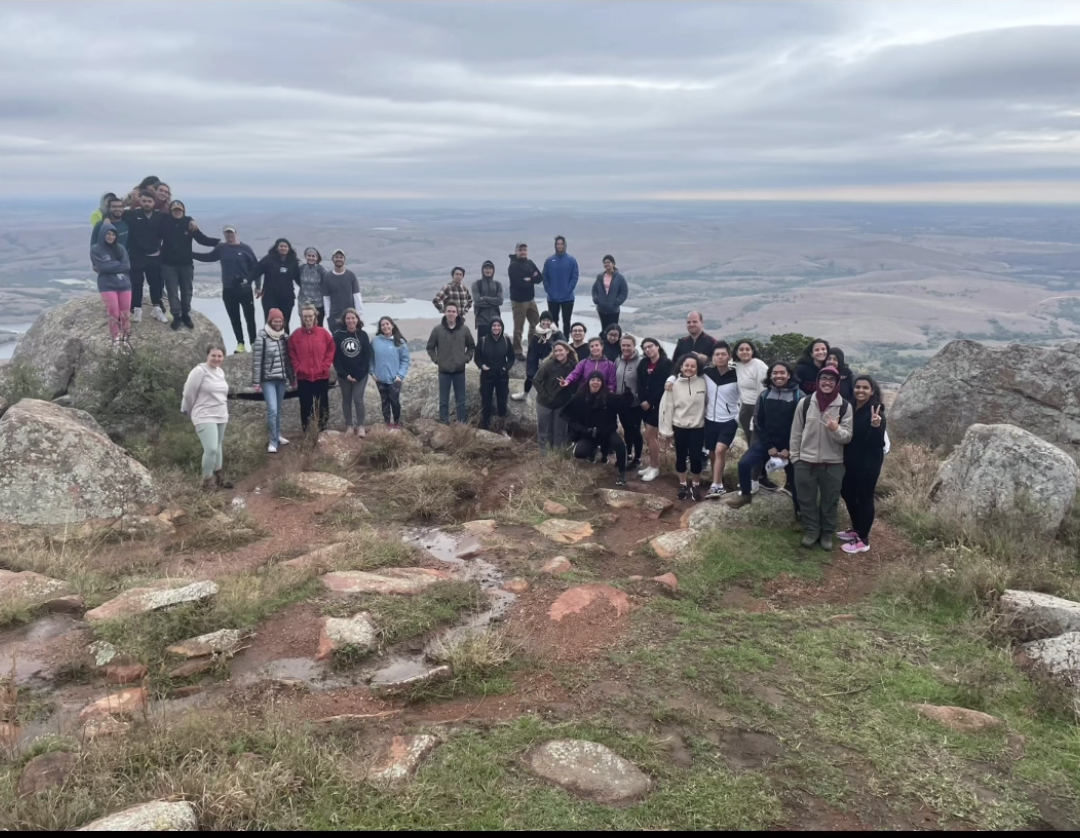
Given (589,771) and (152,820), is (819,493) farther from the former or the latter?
(152,820)

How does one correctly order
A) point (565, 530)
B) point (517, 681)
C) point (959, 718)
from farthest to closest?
point (565, 530) → point (517, 681) → point (959, 718)

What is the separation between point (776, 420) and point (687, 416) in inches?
54.6

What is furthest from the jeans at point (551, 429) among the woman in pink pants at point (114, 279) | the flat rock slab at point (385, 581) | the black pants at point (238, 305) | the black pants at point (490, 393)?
the woman in pink pants at point (114, 279)

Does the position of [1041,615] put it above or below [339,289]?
below

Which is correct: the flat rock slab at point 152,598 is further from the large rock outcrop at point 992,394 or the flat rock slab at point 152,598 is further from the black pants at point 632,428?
the large rock outcrop at point 992,394

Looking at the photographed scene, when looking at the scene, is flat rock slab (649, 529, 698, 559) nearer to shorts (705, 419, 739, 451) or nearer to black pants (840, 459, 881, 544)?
shorts (705, 419, 739, 451)

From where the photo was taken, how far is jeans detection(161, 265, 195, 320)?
12797mm

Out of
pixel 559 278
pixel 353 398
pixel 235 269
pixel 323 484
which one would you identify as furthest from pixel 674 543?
pixel 235 269

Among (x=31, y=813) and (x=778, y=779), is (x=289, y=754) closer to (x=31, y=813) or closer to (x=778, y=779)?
(x=31, y=813)

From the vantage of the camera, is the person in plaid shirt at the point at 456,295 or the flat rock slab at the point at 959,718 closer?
the flat rock slab at the point at 959,718

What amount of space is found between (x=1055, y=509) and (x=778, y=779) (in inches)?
251

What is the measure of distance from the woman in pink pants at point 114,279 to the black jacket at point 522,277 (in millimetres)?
6718

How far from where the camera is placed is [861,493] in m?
8.19

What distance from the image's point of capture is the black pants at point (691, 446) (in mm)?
9805
